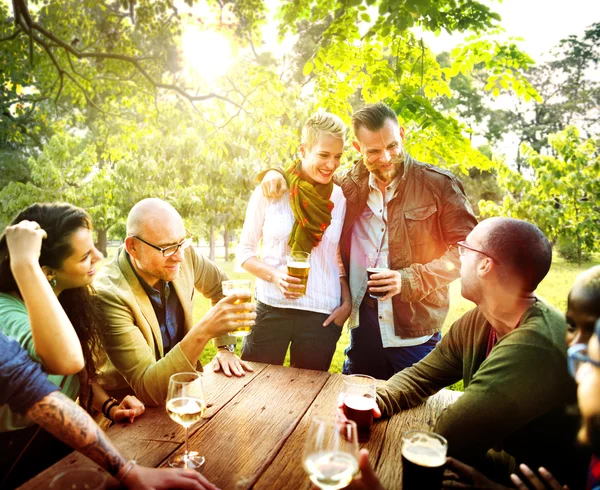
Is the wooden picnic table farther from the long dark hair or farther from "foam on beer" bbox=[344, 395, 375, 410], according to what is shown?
the long dark hair

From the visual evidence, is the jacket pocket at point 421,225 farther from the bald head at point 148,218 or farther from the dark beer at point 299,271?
the bald head at point 148,218

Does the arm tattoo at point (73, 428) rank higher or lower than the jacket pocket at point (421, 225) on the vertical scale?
lower

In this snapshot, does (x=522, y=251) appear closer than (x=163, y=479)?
No

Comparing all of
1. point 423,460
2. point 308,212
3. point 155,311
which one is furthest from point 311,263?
point 423,460

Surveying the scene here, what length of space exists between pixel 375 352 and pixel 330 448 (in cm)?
202

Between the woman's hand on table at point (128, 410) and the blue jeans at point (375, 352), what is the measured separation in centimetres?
170

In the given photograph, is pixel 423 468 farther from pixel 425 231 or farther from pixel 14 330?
pixel 425 231

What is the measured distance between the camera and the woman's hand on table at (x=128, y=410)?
79.9 inches

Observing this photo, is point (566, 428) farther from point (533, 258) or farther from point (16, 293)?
point (16, 293)

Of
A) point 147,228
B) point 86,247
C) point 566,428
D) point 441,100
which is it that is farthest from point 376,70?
point 441,100

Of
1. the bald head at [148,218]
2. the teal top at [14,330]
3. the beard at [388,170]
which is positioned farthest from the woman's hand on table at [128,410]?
the beard at [388,170]

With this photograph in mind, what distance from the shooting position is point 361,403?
198cm

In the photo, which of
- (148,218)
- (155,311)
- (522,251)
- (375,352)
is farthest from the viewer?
(375,352)

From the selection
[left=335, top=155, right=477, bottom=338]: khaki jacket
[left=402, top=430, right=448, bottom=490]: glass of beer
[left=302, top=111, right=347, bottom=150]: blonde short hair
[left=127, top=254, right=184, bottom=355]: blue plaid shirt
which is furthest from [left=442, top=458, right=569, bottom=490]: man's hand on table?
[left=302, top=111, right=347, bottom=150]: blonde short hair
